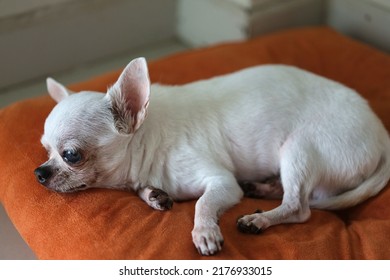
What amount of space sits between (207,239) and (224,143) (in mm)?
532

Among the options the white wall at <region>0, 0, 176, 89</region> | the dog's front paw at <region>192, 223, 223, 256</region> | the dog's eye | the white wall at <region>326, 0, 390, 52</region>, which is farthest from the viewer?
the white wall at <region>326, 0, 390, 52</region>

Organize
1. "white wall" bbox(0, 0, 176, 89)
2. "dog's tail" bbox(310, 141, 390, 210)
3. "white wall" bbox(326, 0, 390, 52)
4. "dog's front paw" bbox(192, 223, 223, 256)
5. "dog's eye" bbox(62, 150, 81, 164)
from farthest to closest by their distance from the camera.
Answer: "white wall" bbox(326, 0, 390, 52)
"white wall" bbox(0, 0, 176, 89)
"dog's tail" bbox(310, 141, 390, 210)
"dog's eye" bbox(62, 150, 81, 164)
"dog's front paw" bbox(192, 223, 223, 256)

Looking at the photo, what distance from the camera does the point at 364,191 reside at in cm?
234

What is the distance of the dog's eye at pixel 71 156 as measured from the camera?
2092 millimetres

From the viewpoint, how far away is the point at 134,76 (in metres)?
2.12

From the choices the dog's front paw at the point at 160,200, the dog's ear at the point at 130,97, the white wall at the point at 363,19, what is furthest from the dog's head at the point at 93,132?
the white wall at the point at 363,19

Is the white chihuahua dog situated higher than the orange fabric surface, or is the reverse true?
the white chihuahua dog

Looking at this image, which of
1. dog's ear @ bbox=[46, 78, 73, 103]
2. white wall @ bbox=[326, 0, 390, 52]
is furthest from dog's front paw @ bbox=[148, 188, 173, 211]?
white wall @ bbox=[326, 0, 390, 52]

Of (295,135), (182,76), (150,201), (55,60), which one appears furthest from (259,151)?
(55,60)

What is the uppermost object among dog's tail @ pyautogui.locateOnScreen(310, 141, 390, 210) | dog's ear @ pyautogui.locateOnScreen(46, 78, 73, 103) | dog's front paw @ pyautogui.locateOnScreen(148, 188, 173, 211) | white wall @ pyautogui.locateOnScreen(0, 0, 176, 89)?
dog's ear @ pyautogui.locateOnScreen(46, 78, 73, 103)

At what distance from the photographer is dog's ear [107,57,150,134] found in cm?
211

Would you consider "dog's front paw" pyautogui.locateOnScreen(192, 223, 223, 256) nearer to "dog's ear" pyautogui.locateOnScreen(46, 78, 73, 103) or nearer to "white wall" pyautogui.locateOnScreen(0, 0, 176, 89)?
"dog's ear" pyautogui.locateOnScreen(46, 78, 73, 103)

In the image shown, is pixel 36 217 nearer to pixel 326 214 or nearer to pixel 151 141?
pixel 151 141

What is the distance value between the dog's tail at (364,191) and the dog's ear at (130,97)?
79 centimetres
